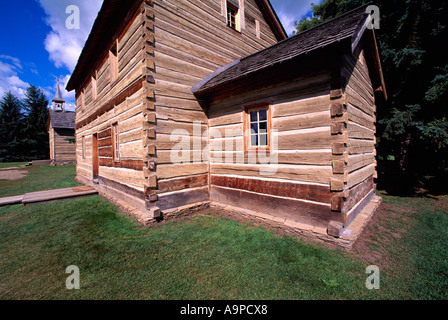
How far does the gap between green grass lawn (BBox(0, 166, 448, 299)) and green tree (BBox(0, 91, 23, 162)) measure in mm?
39018

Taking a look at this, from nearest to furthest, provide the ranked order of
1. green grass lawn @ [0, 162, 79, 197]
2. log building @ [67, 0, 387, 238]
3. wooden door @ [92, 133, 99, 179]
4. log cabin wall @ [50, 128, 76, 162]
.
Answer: log building @ [67, 0, 387, 238] → green grass lawn @ [0, 162, 79, 197] → wooden door @ [92, 133, 99, 179] → log cabin wall @ [50, 128, 76, 162]

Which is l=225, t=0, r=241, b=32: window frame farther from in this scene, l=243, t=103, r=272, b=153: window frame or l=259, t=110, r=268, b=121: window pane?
l=259, t=110, r=268, b=121: window pane

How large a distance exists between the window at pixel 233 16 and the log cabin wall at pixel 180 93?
955 mm

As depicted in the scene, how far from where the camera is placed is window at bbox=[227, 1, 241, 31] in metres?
8.33

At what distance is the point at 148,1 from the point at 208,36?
2.23 metres

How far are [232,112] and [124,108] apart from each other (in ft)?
12.5

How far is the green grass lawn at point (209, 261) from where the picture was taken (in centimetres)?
284

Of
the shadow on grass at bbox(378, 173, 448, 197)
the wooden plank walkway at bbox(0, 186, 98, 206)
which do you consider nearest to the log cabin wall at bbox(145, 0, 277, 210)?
the wooden plank walkway at bbox(0, 186, 98, 206)

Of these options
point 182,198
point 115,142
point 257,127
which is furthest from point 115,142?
point 257,127

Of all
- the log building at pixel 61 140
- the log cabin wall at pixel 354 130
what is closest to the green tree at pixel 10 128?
the log building at pixel 61 140

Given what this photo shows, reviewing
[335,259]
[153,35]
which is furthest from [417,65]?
[153,35]

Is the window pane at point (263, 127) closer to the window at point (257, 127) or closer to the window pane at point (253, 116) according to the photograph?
the window at point (257, 127)

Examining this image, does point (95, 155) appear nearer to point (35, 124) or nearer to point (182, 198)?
point (182, 198)

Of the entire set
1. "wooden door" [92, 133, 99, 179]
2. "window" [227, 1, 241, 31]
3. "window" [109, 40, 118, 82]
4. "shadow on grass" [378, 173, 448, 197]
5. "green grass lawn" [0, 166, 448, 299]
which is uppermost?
"window" [227, 1, 241, 31]
